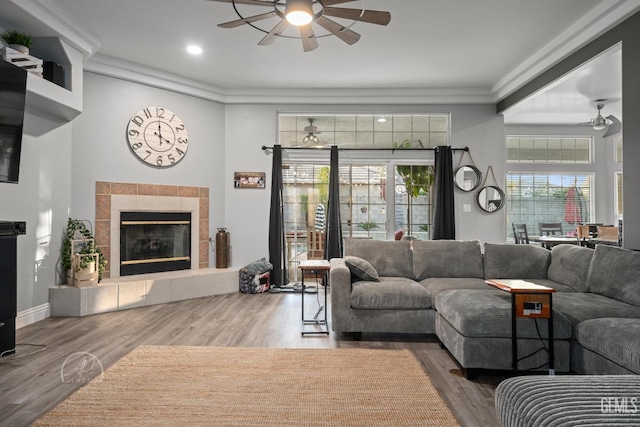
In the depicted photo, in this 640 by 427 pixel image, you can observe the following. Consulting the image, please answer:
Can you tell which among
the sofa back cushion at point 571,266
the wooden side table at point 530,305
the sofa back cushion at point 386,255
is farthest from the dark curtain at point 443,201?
the wooden side table at point 530,305

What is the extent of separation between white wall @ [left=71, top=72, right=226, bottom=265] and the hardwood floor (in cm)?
146

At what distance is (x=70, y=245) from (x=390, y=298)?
357 cm

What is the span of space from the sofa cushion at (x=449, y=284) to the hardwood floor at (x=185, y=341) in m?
0.45

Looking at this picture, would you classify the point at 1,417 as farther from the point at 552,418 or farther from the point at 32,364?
the point at 552,418

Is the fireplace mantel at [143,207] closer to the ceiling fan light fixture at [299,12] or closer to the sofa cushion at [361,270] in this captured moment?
the sofa cushion at [361,270]

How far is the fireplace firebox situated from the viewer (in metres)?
5.28

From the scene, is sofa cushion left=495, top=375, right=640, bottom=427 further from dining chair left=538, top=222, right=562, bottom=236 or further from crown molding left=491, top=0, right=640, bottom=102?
dining chair left=538, top=222, right=562, bottom=236

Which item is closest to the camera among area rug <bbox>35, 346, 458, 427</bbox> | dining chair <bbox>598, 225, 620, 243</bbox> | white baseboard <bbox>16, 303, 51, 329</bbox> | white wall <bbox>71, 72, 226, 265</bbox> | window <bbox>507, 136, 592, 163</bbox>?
area rug <bbox>35, 346, 458, 427</bbox>

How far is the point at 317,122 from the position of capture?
21.1ft

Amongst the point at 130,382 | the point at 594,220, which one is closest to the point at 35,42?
the point at 130,382

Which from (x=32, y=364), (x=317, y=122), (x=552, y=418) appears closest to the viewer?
(x=552, y=418)

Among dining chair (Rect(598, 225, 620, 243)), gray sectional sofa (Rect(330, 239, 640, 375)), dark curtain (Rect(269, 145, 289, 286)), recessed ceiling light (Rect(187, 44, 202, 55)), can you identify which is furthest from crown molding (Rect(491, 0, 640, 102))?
recessed ceiling light (Rect(187, 44, 202, 55))

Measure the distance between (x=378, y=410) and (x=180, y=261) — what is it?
424 centimetres

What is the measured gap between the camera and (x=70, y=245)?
4.55 m
